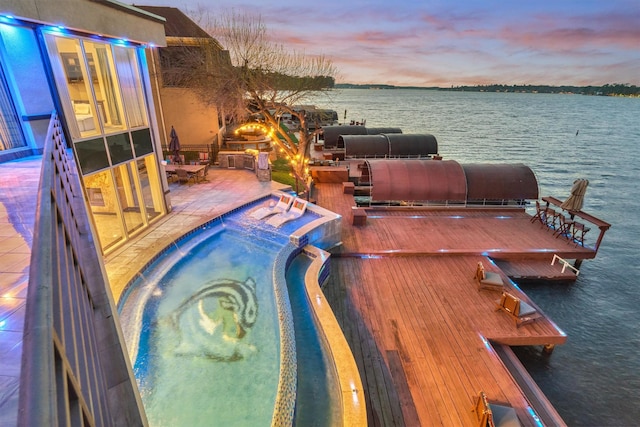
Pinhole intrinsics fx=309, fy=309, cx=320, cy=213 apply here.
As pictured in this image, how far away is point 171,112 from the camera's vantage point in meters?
23.4

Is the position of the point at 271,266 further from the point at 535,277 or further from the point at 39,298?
the point at 535,277

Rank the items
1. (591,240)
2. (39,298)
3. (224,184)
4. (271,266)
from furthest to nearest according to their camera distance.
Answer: (591,240)
(224,184)
(271,266)
(39,298)

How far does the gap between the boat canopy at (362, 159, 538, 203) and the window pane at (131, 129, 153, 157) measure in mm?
11867

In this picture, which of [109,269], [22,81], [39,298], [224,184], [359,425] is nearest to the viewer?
[39,298]

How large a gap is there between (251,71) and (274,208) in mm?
12416

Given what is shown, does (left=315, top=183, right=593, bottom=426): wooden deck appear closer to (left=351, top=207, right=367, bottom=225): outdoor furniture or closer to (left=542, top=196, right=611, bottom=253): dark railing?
(left=351, top=207, right=367, bottom=225): outdoor furniture

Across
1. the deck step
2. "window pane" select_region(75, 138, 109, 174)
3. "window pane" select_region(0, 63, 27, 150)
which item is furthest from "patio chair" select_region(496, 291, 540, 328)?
"window pane" select_region(0, 63, 27, 150)

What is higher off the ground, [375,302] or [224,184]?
[224,184]

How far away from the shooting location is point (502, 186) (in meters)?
18.3

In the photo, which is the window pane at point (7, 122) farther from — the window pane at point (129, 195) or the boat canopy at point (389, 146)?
the boat canopy at point (389, 146)

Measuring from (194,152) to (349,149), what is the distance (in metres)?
14.6

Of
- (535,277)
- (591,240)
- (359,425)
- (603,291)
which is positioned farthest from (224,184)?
Result: (591,240)

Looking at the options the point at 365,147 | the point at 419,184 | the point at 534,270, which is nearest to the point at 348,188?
the point at 419,184

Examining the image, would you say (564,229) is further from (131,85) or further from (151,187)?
Result: (131,85)
